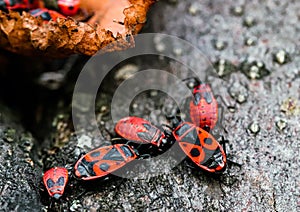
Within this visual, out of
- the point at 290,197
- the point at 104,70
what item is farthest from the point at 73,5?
the point at 290,197

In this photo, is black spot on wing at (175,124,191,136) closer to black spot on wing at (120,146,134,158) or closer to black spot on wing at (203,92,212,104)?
black spot on wing at (203,92,212,104)

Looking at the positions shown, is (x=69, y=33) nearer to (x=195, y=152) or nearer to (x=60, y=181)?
(x=60, y=181)

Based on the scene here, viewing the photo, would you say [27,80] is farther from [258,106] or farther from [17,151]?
[258,106]

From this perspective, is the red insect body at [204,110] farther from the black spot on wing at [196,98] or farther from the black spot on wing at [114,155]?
the black spot on wing at [114,155]

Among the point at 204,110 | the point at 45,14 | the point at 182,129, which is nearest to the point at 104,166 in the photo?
the point at 182,129

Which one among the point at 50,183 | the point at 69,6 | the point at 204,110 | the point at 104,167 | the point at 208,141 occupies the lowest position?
the point at 50,183

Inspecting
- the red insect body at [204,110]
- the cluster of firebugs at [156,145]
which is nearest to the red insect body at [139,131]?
the cluster of firebugs at [156,145]
